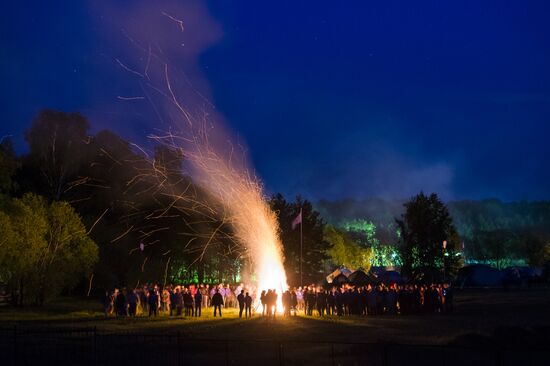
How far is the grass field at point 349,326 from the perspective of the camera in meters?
20.0

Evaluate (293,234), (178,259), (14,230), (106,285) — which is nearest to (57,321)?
(14,230)

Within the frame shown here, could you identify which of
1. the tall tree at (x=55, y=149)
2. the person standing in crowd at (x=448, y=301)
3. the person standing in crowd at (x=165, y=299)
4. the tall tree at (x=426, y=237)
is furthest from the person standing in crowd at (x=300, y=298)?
the tall tree at (x=426, y=237)

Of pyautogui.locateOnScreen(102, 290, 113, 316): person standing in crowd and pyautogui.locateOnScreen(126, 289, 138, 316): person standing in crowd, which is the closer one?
pyautogui.locateOnScreen(126, 289, 138, 316): person standing in crowd

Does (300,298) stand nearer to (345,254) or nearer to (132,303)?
(132,303)

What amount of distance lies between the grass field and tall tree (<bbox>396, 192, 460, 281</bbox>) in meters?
30.6

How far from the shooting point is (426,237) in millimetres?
66250

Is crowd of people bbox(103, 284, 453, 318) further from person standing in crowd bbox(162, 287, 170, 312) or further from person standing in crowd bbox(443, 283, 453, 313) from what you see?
person standing in crowd bbox(162, 287, 170, 312)

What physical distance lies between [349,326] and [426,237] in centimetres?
4186

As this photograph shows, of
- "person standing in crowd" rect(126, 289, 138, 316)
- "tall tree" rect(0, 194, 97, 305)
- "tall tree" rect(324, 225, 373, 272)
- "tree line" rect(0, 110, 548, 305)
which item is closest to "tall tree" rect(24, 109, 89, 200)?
"tree line" rect(0, 110, 548, 305)

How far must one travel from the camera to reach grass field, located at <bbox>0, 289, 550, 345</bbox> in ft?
65.7

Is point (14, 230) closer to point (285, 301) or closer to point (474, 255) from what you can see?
point (285, 301)

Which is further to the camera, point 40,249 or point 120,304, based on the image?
point 40,249

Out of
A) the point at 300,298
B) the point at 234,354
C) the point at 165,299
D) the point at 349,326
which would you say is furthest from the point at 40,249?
the point at 234,354

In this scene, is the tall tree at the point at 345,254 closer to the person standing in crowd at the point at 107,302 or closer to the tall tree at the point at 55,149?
the tall tree at the point at 55,149
